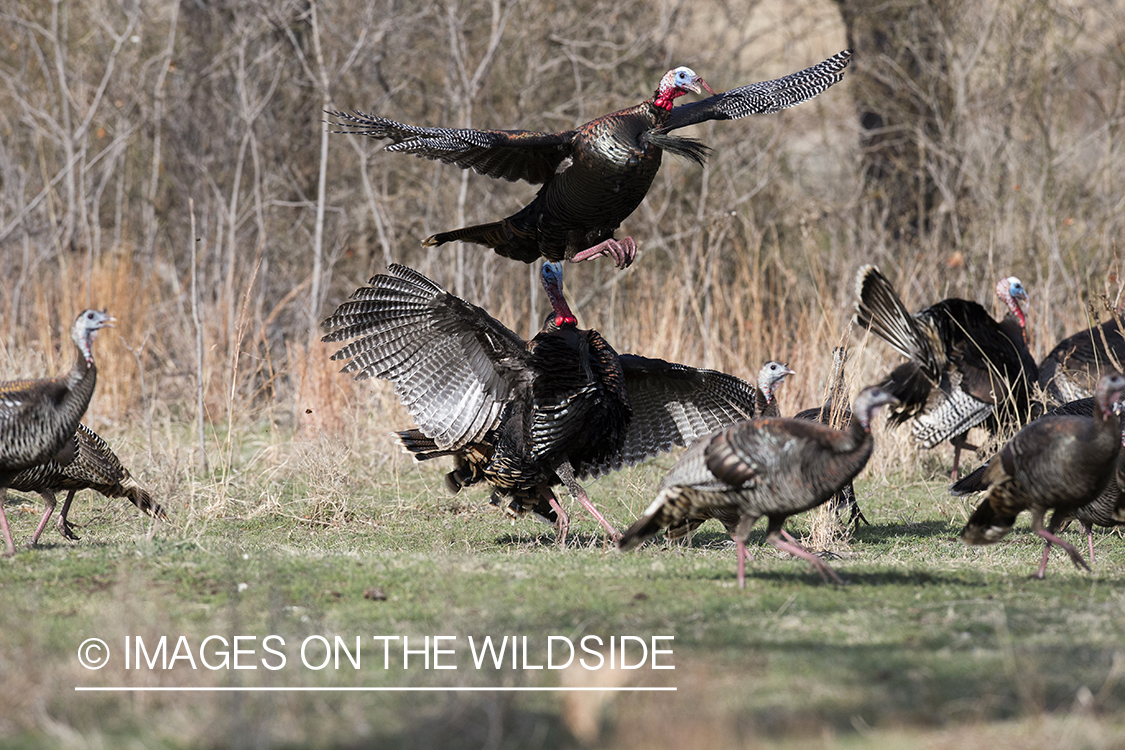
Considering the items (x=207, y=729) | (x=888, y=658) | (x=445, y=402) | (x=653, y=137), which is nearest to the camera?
(x=207, y=729)

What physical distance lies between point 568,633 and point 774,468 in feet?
3.69

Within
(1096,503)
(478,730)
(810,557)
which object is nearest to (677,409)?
(810,557)

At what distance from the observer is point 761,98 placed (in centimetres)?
668

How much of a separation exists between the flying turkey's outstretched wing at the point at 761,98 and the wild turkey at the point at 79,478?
3382 mm

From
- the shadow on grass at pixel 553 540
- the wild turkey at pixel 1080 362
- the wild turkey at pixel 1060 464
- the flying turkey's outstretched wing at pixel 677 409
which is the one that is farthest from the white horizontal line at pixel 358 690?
the wild turkey at pixel 1080 362

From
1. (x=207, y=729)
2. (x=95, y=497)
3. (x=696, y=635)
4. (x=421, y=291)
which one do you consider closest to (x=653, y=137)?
(x=421, y=291)

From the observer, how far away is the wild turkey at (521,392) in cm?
606

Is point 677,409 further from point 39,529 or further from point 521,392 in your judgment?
point 39,529

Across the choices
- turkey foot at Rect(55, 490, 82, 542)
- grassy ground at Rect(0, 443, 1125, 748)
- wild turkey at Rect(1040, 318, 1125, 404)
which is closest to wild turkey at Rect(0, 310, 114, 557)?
grassy ground at Rect(0, 443, 1125, 748)

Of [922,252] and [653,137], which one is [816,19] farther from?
[653,137]

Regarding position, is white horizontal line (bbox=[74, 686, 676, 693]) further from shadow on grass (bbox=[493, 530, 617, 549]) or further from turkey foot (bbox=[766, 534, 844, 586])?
shadow on grass (bbox=[493, 530, 617, 549])

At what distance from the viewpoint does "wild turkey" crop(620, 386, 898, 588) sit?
4.56 metres

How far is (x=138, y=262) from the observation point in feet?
40.6

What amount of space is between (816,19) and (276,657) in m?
11.9
